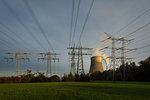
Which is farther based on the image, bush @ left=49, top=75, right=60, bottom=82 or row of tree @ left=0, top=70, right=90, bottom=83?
bush @ left=49, top=75, right=60, bottom=82

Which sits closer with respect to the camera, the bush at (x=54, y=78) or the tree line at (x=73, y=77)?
the tree line at (x=73, y=77)

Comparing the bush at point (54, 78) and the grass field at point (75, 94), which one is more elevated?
the grass field at point (75, 94)

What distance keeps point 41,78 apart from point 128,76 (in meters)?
23.3

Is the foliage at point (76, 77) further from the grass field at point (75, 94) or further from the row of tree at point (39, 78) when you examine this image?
the grass field at point (75, 94)

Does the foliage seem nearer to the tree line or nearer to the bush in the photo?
the tree line

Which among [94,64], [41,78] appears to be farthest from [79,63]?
[94,64]

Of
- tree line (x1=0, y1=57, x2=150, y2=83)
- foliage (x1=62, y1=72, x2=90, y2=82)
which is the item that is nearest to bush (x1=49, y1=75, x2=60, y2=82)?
tree line (x1=0, y1=57, x2=150, y2=83)

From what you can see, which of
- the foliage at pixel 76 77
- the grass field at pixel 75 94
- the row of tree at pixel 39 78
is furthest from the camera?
the foliage at pixel 76 77

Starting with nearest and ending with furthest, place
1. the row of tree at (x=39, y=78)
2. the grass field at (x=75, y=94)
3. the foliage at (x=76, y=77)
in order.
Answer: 1. the grass field at (x=75, y=94)
2. the row of tree at (x=39, y=78)
3. the foliage at (x=76, y=77)

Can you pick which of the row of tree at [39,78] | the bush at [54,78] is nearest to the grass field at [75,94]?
the row of tree at [39,78]

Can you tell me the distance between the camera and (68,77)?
32469 mm

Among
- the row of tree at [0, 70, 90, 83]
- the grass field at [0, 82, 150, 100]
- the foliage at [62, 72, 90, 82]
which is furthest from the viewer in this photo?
the foliage at [62, 72, 90, 82]

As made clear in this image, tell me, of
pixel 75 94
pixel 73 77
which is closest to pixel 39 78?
pixel 73 77

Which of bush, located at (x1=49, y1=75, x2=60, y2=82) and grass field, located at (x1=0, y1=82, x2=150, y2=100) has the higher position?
grass field, located at (x1=0, y1=82, x2=150, y2=100)
